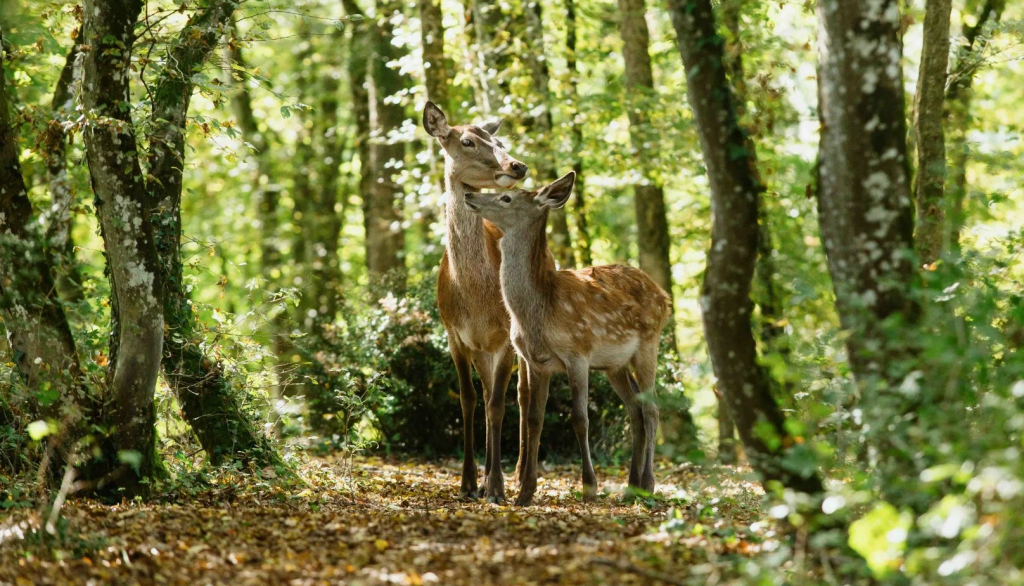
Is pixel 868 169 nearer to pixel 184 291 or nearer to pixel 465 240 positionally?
pixel 465 240

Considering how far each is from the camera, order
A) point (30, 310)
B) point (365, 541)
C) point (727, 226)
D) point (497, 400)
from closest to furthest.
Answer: point (727, 226)
point (365, 541)
point (30, 310)
point (497, 400)

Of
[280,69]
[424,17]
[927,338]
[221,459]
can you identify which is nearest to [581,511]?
[221,459]

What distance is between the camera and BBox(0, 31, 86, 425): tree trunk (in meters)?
6.55

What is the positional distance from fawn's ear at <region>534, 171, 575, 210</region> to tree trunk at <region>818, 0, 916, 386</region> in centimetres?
348

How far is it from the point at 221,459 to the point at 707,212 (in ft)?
38.3

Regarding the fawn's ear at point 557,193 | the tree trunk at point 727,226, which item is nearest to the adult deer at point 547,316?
the fawn's ear at point 557,193

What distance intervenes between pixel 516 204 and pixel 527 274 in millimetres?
574

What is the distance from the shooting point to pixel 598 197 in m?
17.4

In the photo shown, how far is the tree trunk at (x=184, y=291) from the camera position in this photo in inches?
301

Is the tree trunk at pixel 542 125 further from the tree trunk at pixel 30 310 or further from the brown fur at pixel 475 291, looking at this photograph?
the tree trunk at pixel 30 310

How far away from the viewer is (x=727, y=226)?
17.7ft

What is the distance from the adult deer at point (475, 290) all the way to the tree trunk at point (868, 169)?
414 centimetres

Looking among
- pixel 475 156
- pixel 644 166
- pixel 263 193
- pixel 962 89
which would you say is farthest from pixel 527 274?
pixel 263 193

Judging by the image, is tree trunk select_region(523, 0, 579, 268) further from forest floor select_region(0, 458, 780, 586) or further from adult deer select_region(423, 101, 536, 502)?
forest floor select_region(0, 458, 780, 586)
